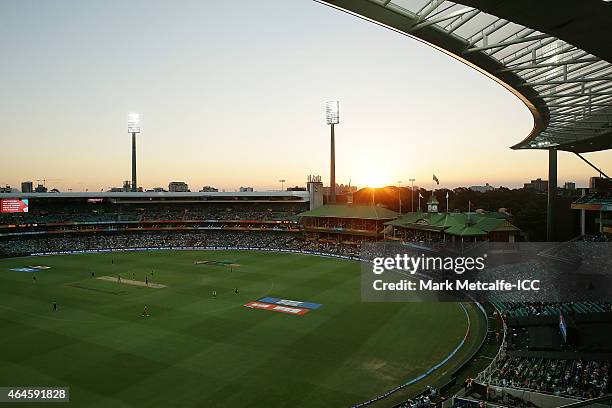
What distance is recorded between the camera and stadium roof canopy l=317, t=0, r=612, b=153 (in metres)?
6.56

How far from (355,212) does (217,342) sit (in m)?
49.0

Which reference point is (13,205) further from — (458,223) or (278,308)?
(458,223)

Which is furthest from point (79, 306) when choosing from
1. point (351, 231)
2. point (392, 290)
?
point (351, 231)

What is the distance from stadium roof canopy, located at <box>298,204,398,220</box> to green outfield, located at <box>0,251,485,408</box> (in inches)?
985

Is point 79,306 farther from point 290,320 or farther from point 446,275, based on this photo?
point 446,275

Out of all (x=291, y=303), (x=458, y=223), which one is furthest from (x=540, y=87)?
(x=458, y=223)

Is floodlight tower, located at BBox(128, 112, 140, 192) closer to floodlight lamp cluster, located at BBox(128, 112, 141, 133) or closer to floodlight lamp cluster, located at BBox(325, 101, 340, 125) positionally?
floodlight lamp cluster, located at BBox(128, 112, 141, 133)

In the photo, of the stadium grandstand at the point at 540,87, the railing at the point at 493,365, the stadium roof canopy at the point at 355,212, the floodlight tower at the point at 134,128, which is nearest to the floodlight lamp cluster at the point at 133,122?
the floodlight tower at the point at 134,128

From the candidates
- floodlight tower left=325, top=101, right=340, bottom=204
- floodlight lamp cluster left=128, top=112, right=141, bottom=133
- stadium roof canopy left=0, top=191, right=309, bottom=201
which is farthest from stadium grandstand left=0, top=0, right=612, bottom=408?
floodlight lamp cluster left=128, top=112, right=141, bottom=133

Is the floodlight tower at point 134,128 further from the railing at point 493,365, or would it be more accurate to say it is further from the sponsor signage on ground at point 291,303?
the railing at point 493,365

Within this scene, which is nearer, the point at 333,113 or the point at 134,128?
the point at 333,113

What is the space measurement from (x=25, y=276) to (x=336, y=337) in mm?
39309

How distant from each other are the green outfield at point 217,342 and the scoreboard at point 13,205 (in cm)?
Answer: 3054

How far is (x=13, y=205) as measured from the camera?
72.7 metres
